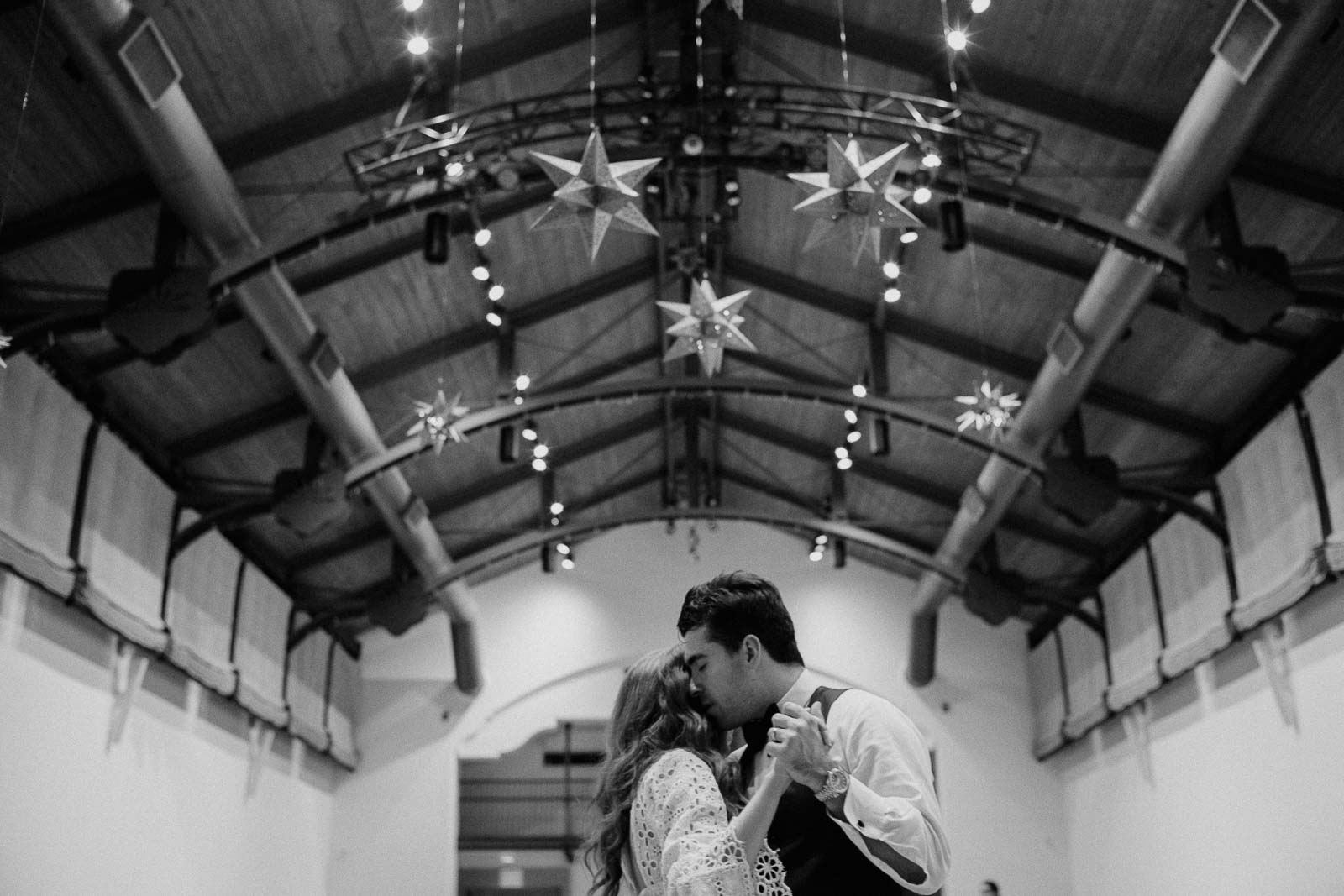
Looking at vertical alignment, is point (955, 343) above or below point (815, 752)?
above

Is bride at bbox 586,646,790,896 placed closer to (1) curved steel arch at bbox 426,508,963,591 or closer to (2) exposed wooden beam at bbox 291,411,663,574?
(1) curved steel arch at bbox 426,508,963,591

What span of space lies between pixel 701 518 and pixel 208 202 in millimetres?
10161

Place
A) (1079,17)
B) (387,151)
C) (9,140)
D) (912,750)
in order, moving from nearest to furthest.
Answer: (912,750), (9,140), (1079,17), (387,151)

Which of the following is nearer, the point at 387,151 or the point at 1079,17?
the point at 1079,17

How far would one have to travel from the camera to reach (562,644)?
73.0ft

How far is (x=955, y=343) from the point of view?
1594cm

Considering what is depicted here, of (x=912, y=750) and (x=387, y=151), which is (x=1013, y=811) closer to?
(x=387, y=151)

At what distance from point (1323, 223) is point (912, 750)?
33.9 ft

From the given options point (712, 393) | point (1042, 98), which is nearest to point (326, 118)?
point (712, 393)

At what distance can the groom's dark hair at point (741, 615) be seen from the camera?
122 inches

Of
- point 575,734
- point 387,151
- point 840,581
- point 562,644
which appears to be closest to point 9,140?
point 387,151

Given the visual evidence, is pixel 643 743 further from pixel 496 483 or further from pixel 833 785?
pixel 496 483

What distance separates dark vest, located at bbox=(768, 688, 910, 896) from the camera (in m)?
2.85

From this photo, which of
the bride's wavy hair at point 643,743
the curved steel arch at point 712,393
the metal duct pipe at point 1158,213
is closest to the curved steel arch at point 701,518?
the metal duct pipe at point 1158,213
